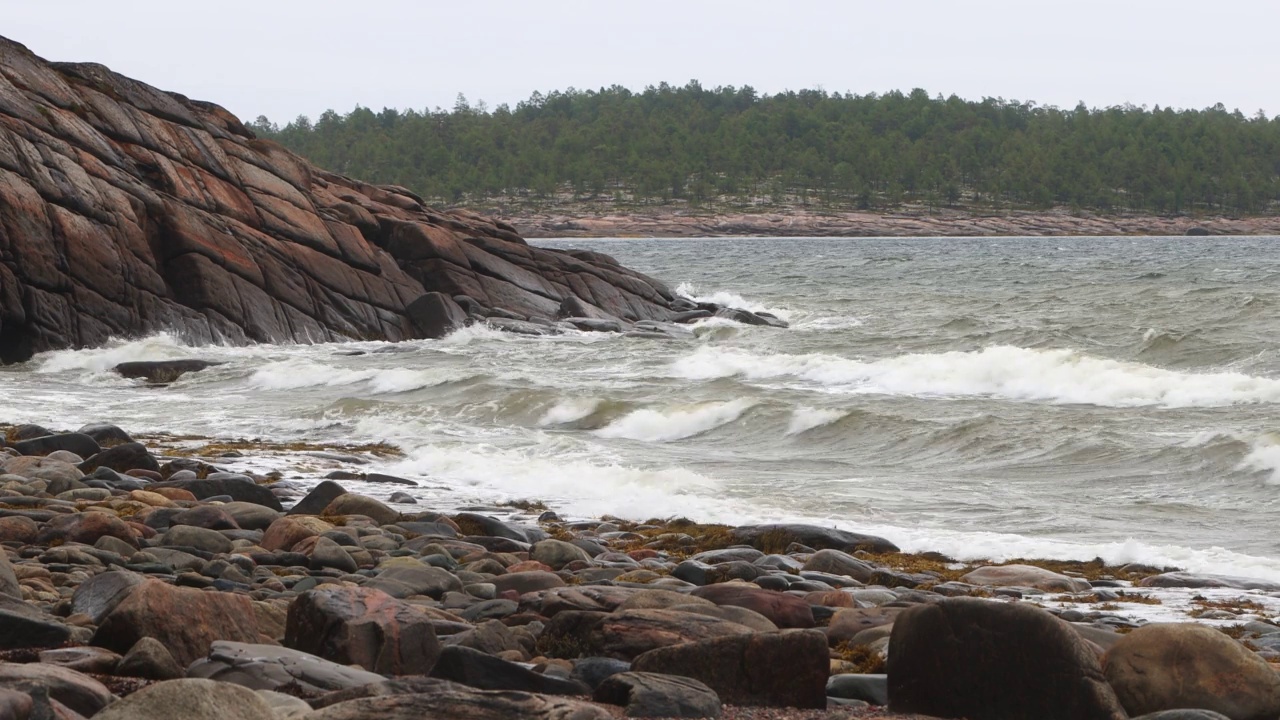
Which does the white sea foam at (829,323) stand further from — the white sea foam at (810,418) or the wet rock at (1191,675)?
the wet rock at (1191,675)

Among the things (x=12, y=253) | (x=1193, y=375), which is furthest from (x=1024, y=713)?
(x=12, y=253)

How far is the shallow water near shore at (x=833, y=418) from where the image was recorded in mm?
14250

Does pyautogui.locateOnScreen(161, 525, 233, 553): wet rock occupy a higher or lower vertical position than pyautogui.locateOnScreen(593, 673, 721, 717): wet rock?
lower

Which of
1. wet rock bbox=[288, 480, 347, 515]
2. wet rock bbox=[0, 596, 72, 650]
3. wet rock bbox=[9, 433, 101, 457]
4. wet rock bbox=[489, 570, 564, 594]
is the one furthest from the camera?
wet rock bbox=[9, 433, 101, 457]

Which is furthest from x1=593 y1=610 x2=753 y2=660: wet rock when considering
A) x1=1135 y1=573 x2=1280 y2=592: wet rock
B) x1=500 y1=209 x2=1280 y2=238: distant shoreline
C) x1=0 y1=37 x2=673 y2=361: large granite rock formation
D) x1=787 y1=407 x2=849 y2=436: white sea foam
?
x1=500 y1=209 x2=1280 y2=238: distant shoreline

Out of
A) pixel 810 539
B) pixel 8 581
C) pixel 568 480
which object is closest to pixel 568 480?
pixel 568 480

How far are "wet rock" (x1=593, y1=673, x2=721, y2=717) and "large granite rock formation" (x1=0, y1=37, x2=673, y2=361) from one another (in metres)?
25.3

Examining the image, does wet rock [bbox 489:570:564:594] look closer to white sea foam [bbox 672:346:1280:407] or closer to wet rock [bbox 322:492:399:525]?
wet rock [bbox 322:492:399:525]

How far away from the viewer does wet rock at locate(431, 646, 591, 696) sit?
597cm

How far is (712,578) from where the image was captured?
1000 cm

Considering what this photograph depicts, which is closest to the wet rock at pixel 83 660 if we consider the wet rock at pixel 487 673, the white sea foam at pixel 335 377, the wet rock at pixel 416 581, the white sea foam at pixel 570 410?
the wet rock at pixel 487 673

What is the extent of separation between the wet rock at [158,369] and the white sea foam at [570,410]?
878 centimetres

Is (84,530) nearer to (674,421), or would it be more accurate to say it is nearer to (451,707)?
(451,707)

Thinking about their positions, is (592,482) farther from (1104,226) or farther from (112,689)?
(1104,226)
